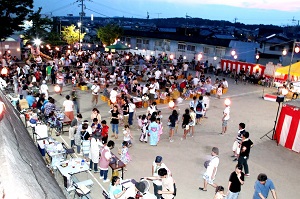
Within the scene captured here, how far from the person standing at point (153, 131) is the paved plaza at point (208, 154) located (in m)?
0.24

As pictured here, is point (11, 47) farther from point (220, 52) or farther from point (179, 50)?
point (220, 52)

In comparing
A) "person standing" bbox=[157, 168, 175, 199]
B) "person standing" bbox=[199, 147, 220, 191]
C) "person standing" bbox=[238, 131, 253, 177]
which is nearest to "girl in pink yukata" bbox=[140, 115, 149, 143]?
"person standing" bbox=[199, 147, 220, 191]

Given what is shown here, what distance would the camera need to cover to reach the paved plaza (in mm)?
8320

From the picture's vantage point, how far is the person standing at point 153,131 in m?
10.5

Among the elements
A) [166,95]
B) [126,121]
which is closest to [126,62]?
[166,95]

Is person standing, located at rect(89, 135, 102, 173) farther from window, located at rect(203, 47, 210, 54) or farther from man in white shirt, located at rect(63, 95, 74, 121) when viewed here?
window, located at rect(203, 47, 210, 54)

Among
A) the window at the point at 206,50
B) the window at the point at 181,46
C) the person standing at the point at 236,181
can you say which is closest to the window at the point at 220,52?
the window at the point at 206,50

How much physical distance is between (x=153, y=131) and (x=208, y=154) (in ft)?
7.66

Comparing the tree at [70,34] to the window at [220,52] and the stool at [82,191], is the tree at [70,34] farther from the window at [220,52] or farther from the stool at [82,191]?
the stool at [82,191]

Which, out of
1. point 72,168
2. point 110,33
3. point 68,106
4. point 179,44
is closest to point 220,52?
point 179,44

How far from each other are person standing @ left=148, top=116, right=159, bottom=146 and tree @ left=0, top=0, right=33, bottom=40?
73.5 feet

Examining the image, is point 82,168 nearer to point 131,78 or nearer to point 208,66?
point 131,78

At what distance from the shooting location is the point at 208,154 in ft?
34.1

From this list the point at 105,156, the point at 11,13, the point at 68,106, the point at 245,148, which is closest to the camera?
the point at 105,156
